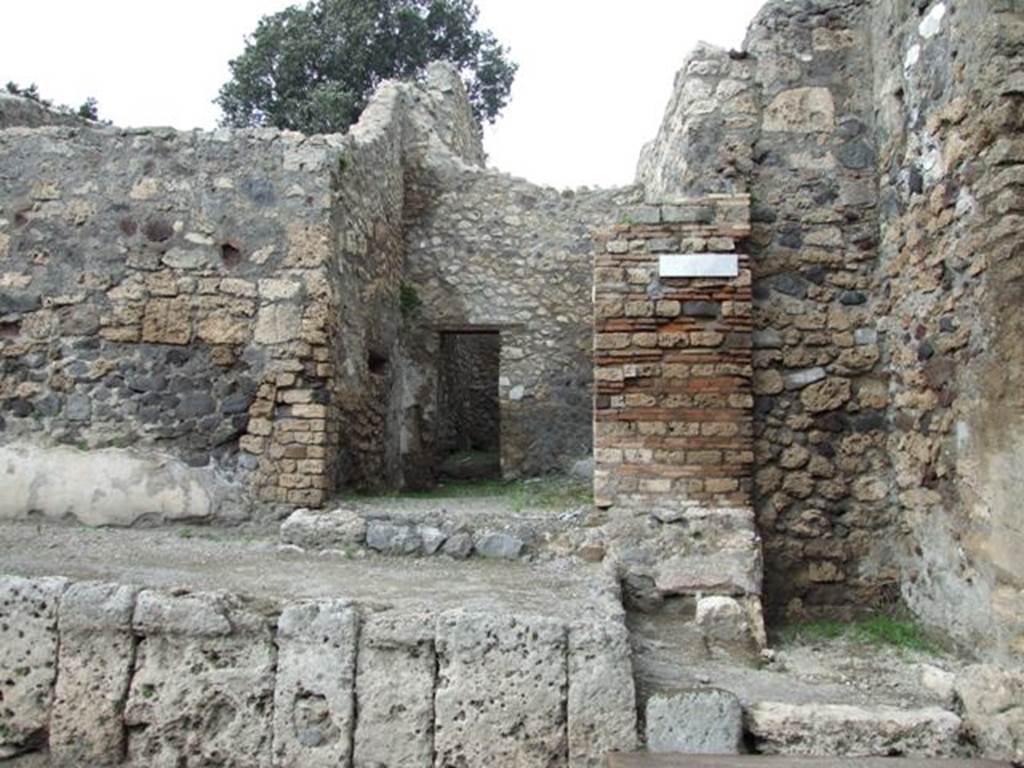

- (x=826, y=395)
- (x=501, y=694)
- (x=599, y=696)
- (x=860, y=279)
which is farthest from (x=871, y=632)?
(x=501, y=694)

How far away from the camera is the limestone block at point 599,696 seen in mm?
3354

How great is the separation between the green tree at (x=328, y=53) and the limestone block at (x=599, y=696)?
1803cm

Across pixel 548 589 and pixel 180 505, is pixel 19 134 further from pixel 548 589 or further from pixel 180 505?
pixel 548 589

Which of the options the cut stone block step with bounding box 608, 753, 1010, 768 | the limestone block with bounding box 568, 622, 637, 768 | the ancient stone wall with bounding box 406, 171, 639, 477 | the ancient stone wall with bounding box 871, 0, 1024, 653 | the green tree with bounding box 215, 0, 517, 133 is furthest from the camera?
the green tree with bounding box 215, 0, 517, 133

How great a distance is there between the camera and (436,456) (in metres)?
9.65

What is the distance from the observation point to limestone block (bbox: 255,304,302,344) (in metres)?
6.18

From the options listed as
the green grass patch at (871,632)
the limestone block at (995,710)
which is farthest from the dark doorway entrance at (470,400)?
the limestone block at (995,710)

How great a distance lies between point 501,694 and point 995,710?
174 cm

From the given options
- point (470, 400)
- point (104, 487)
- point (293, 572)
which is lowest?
point (293, 572)

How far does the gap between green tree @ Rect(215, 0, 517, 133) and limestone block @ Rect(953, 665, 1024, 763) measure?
60.7 ft

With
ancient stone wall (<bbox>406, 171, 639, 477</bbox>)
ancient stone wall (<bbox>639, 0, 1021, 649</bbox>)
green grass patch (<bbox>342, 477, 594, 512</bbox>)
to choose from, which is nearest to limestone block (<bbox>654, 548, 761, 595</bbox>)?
ancient stone wall (<bbox>639, 0, 1021, 649</bbox>)

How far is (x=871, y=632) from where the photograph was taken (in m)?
5.02

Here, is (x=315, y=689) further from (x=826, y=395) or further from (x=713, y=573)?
(x=826, y=395)

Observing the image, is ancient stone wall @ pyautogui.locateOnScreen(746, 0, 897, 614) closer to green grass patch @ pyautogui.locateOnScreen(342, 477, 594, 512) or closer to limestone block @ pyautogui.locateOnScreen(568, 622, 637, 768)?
green grass patch @ pyautogui.locateOnScreen(342, 477, 594, 512)
